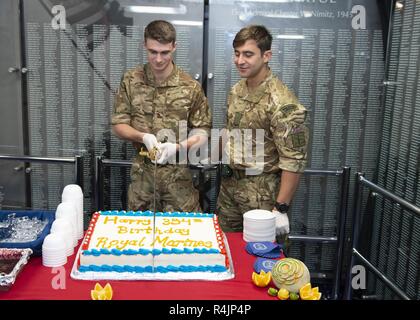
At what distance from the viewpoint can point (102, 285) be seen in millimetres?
1477

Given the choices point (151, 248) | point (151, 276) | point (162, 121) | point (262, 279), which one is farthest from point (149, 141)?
point (262, 279)

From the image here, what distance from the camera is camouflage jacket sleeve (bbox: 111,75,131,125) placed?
99.8 inches

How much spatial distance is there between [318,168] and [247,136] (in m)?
0.82

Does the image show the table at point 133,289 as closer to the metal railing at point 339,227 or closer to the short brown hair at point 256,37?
the short brown hair at point 256,37

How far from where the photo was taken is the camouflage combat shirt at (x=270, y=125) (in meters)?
2.16

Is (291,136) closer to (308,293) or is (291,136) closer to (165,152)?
(165,152)

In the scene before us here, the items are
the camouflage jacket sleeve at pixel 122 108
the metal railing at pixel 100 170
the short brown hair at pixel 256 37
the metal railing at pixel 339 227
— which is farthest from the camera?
the metal railing at pixel 100 170

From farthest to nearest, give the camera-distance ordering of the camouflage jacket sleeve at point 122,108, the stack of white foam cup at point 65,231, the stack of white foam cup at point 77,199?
the camouflage jacket sleeve at point 122,108 < the stack of white foam cup at point 77,199 < the stack of white foam cup at point 65,231

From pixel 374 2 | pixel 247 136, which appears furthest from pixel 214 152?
pixel 374 2

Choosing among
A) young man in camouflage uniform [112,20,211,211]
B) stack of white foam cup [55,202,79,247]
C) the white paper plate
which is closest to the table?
the white paper plate

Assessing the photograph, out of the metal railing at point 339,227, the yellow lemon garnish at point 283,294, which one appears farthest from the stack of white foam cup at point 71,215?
the metal railing at point 339,227

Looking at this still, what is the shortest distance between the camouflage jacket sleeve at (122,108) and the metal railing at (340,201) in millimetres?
434

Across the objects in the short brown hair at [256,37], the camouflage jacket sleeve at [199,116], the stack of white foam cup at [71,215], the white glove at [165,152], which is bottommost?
the stack of white foam cup at [71,215]

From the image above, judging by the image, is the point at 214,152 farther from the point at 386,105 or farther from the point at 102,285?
the point at 102,285
